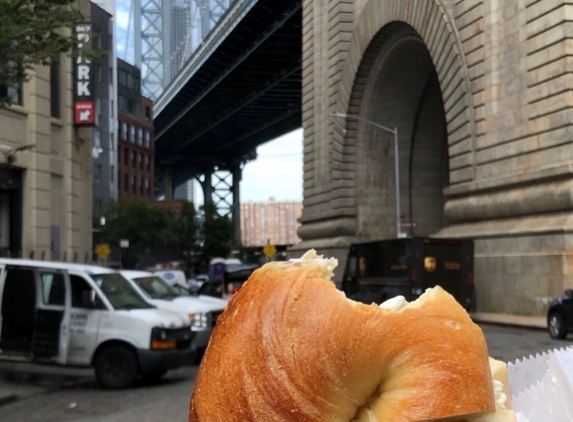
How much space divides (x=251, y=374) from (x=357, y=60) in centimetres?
4418

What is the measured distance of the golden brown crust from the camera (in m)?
1.33

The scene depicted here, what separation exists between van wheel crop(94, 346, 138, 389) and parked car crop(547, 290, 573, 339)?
10745 millimetres

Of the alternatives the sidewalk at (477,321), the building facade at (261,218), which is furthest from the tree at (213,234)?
the building facade at (261,218)

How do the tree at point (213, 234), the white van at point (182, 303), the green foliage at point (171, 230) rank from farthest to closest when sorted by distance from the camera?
the tree at point (213, 234) < the green foliage at point (171, 230) < the white van at point (182, 303)

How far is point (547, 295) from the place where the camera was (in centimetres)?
2720

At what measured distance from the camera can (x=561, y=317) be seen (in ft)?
68.3

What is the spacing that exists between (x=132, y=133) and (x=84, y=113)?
6952 cm

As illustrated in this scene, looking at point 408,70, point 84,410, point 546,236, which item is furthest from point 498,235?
point 84,410

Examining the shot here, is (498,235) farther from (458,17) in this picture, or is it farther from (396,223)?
(396,223)

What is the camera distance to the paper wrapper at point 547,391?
151 centimetres

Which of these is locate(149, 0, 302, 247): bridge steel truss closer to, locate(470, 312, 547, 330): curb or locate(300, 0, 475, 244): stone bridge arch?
locate(300, 0, 475, 244): stone bridge arch

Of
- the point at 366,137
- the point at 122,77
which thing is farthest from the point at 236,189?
the point at 366,137

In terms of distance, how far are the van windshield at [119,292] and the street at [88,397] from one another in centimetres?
124

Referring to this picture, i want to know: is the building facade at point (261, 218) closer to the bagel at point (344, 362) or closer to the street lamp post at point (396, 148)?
the street lamp post at point (396, 148)
